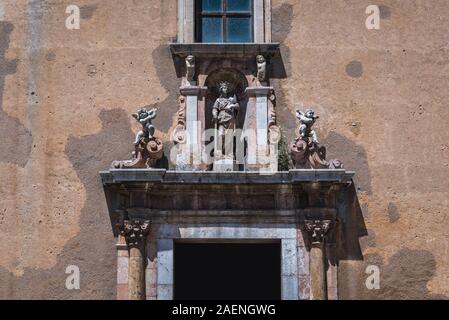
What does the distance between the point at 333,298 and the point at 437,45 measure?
3392mm

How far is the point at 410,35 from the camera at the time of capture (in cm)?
1247

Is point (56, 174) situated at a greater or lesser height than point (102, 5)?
lesser

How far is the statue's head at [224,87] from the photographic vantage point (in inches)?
481

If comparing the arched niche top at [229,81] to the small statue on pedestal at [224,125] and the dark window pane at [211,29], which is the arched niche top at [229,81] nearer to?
the small statue on pedestal at [224,125]

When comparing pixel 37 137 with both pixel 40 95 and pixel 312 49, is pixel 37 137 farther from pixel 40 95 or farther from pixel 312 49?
pixel 312 49

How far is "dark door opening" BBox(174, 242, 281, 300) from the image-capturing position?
1564cm

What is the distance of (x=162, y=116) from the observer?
39.9 feet

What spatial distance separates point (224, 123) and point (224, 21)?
1414 mm

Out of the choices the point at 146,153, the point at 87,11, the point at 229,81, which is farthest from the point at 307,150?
the point at 87,11

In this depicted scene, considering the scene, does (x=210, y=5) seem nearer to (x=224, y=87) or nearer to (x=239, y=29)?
(x=239, y=29)

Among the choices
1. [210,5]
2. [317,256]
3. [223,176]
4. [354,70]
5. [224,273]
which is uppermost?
[210,5]

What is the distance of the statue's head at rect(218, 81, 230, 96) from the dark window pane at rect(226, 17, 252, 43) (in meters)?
0.59

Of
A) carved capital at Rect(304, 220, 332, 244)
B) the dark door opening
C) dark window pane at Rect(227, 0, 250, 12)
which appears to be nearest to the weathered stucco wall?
dark window pane at Rect(227, 0, 250, 12)
